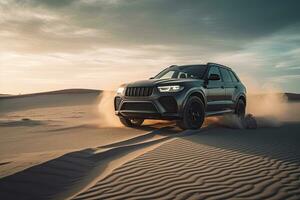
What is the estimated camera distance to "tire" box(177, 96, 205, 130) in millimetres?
8180

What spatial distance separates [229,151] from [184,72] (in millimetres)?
4158

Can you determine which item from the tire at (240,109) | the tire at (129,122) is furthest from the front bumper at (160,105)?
the tire at (240,109)

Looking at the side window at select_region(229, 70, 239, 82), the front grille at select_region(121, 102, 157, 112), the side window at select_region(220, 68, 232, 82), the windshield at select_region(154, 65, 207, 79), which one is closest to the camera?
the front grille at select_region(121, 102, 157, 112)

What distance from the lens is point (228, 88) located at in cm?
1024

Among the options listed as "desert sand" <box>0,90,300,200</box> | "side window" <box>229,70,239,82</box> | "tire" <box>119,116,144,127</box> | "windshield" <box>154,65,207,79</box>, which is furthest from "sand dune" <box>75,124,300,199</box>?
"side window" <box>229,70,239,82</box>

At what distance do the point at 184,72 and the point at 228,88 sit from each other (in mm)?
1680

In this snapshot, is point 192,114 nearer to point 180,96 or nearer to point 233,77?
point 180,96

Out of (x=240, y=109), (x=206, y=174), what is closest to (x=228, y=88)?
(x=240, y=109)

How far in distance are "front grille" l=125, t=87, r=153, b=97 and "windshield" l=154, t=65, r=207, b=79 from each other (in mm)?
1601

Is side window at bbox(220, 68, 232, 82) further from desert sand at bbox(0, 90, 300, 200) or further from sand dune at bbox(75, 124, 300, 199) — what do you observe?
sand dune at bbox(75, 124, 300, 199)

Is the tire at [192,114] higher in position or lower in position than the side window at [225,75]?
lower

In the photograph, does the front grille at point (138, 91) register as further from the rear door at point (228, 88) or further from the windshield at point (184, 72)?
the rear door at point (228, 88)

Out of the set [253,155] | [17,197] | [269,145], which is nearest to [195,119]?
[269,145]

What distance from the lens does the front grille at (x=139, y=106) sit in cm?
810
